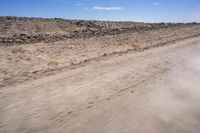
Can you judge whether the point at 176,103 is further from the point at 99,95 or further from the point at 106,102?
the point at 99,95

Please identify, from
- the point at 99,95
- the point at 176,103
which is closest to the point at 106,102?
the point at 99,95

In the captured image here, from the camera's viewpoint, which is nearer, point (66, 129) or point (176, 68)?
point (66, 129)

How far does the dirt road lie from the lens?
5.86 meters

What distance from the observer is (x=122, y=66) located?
11.9 m

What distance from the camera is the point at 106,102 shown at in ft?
23.8

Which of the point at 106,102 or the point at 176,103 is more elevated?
the point at 106,102

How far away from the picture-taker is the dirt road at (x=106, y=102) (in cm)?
586

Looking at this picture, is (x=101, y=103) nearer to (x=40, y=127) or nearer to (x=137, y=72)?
(x=40, y=127)

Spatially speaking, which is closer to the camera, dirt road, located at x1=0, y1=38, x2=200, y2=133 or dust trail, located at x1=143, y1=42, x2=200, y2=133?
dirt road, located at x1=0, y1=38, x2=200, y2=133

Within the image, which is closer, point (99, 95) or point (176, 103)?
point (176, 103)

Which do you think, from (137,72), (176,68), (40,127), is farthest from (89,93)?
(176,68)

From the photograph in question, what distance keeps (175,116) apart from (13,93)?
189 inches

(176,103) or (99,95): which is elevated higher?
(99,95)

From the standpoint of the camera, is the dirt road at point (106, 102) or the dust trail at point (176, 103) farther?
the dust trail at point (176, 103)
